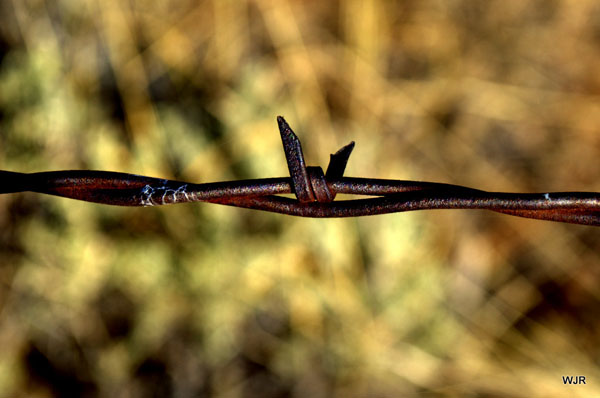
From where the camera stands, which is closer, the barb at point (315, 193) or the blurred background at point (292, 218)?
the barb at point (315, 193)

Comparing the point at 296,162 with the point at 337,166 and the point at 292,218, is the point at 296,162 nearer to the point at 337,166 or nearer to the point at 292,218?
the point at 337,166

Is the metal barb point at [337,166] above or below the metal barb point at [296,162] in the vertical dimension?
above

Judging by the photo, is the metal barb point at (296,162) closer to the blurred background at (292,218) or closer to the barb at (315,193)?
the barb at (315,193)

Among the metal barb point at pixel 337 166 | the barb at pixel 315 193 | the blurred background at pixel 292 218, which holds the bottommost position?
the barb at pixel 315 193

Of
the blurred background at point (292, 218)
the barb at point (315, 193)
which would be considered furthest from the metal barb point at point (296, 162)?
the blurred background at point (292, 218)

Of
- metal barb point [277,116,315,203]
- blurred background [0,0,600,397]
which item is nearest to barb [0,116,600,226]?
metal barb point [277,116,315,203]

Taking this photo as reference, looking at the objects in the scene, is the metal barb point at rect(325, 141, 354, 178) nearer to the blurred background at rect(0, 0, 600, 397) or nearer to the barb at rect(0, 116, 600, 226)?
the barb at rect(0, 116, 600, 226)
